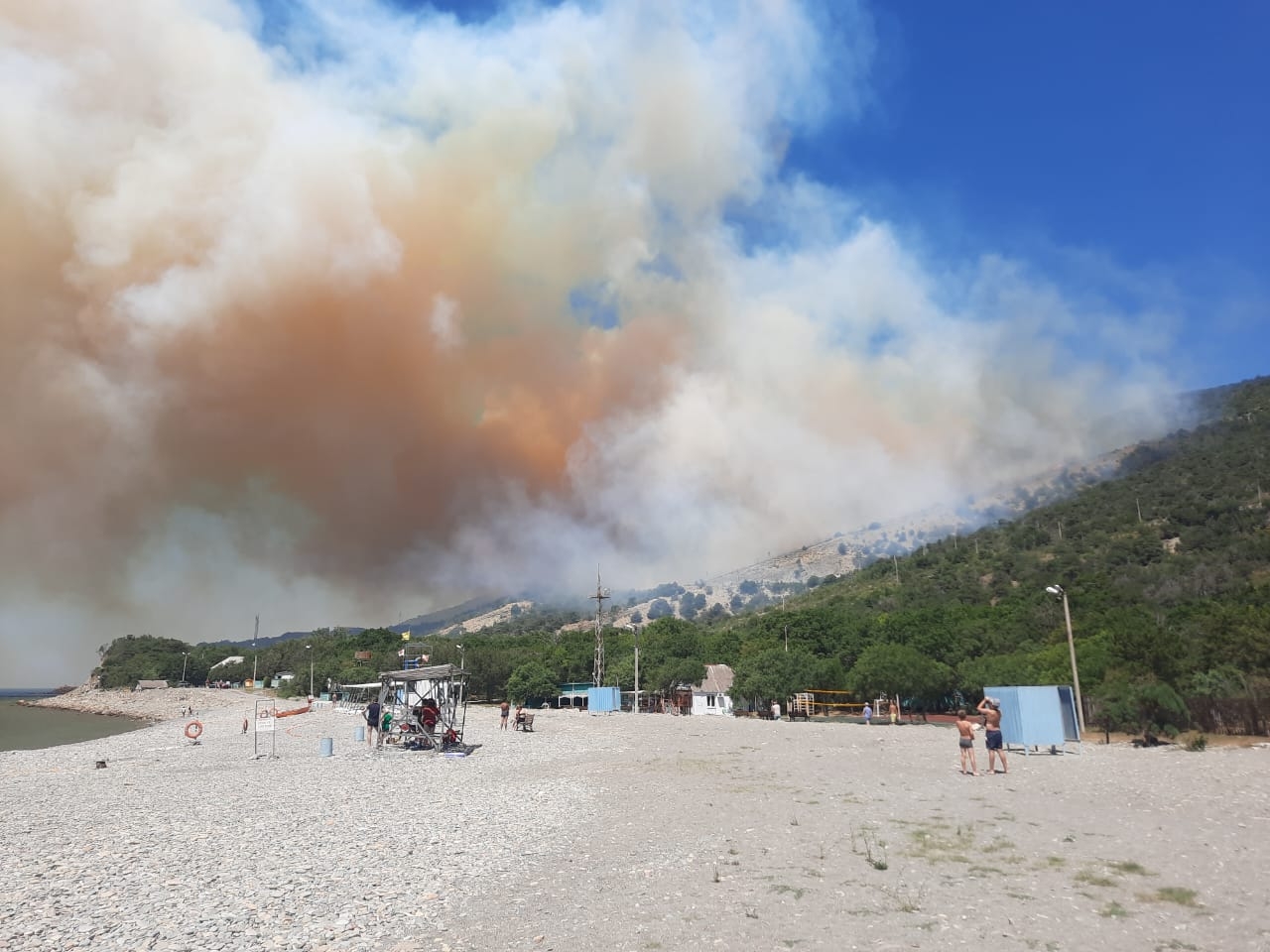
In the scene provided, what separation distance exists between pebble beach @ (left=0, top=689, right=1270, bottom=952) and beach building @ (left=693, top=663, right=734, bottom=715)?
51.7 metres

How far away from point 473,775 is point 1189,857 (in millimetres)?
21245

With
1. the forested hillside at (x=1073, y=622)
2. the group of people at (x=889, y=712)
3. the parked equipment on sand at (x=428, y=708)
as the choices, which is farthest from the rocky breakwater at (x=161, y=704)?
the group of people at (x=889, y=712)

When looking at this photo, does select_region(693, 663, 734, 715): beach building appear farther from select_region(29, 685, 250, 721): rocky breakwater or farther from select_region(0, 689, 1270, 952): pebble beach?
select_region(29, 685, 250, 721): rocky breakwater

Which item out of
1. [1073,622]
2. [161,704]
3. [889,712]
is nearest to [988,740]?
[889,712]

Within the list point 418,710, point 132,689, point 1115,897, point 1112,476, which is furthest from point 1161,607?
point 132,689

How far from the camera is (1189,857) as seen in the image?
11594 mm

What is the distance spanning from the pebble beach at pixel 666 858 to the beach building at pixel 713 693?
51679 millimetres

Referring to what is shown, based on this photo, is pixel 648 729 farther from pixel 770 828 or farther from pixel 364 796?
pixel 770 828

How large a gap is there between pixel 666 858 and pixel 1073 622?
192 feet

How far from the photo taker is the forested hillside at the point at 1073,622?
37.0 metres

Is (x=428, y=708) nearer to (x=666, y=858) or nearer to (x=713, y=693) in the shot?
(x=666, y=858)

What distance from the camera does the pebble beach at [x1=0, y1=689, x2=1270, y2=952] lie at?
927cm

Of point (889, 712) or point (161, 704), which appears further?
point (161, 704)

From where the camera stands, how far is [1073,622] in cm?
6028
